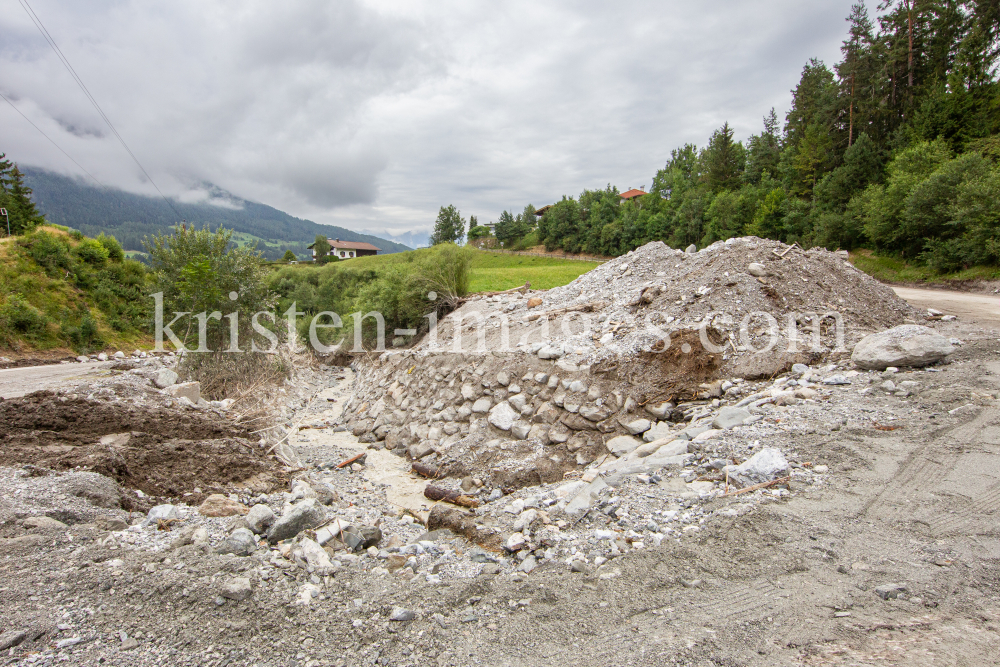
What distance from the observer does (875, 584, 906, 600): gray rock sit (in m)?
2.67

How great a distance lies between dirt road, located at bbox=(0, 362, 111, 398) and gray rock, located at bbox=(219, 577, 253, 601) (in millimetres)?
10489

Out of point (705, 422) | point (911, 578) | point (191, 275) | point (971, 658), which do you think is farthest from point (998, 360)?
point (191, 275)

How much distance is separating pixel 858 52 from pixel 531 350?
42224mm

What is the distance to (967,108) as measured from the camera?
26547 millimetres

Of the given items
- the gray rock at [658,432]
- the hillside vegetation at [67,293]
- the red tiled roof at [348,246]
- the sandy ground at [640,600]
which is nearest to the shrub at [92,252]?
the hillside vegetation at [67,293]

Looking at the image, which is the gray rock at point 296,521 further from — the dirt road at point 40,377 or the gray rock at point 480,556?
the dirt road at point 40,377

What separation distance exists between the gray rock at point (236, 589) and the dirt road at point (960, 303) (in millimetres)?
14610

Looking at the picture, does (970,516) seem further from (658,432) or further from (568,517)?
(658,432)

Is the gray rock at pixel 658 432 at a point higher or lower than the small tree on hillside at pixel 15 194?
lower

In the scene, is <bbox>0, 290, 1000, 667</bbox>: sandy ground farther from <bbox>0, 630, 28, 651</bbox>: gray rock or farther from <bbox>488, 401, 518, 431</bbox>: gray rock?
<bbox>488, 401, 518, 431</bbox>: gray rock

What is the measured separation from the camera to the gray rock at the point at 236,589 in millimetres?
3004

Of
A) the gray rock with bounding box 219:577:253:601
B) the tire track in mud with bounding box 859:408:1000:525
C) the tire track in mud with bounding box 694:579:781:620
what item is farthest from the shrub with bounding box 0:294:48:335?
the tire track in mud with bounding box 859:408:1000:525

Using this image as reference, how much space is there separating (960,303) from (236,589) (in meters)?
18.5

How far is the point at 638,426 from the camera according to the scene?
724 centimetres
